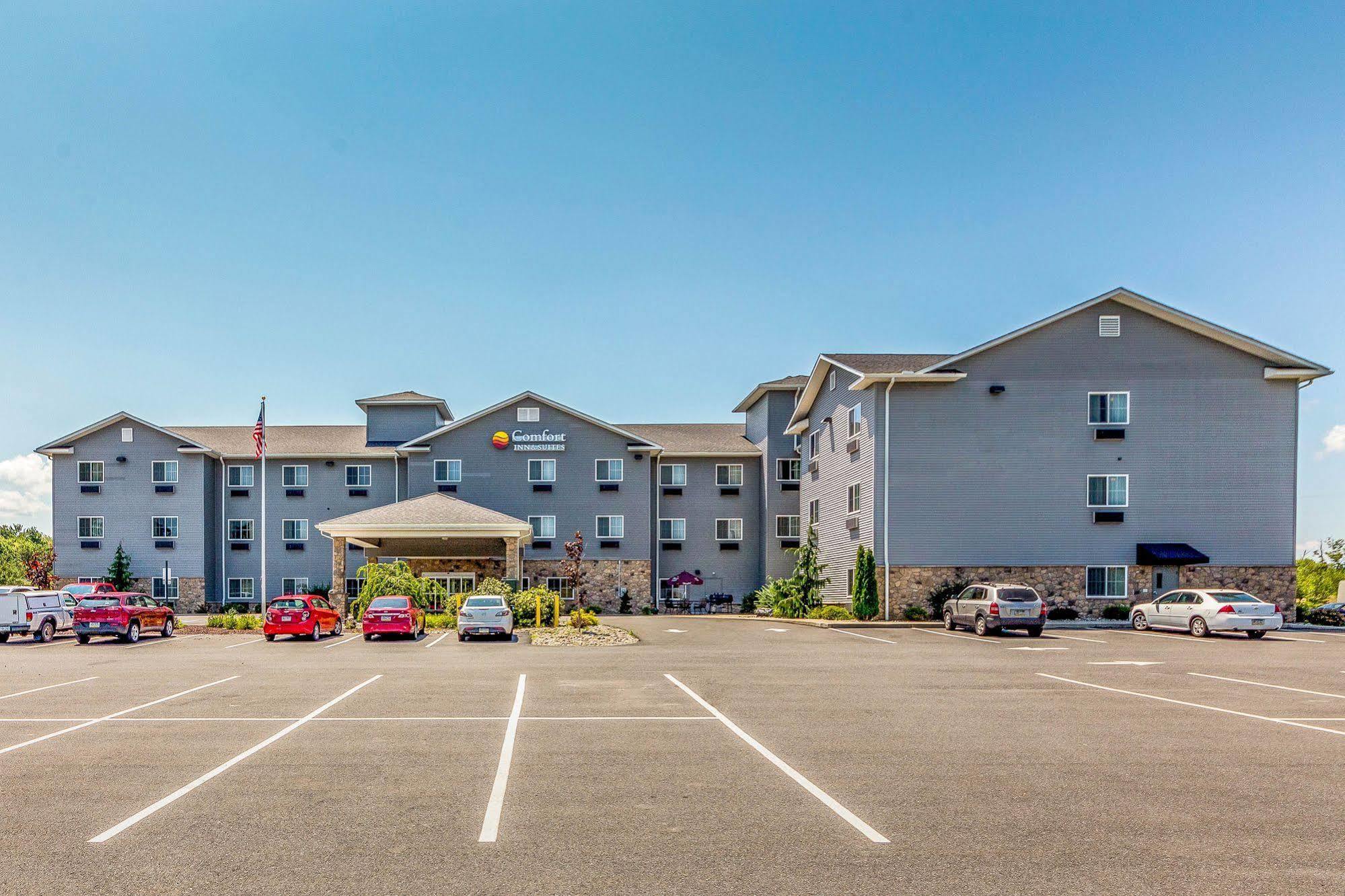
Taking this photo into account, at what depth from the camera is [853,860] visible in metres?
6.19

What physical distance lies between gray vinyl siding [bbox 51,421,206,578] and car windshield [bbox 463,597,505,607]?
26067 mm

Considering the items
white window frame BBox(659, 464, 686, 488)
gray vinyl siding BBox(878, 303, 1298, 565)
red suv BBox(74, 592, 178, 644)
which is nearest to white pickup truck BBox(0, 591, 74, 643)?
red suv BBox(74, 592, 178, 644)

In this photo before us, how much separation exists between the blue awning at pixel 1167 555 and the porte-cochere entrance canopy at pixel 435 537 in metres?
23.4

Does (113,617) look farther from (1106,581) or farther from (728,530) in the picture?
(1106,581)

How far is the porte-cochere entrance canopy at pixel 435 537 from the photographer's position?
35281mm

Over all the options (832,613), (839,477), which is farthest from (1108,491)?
(832,613)

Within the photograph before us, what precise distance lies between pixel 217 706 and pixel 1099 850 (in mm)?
11671

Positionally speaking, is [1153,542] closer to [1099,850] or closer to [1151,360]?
[1151,360]

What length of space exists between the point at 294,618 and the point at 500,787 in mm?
21527

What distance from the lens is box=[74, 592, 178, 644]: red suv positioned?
26.1 metres

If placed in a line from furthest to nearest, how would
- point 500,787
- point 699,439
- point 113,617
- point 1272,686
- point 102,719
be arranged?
1. point 699,439
2. point 113,617
3. point 1272,686
4. point 102,719
5. point 500,787

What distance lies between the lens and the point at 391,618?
26859 millimetres

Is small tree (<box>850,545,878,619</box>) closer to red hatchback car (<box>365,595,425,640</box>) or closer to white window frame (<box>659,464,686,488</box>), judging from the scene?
white window frame (<box>659,464,686,488</box>)

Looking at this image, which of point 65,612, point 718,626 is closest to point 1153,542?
point 718,626
